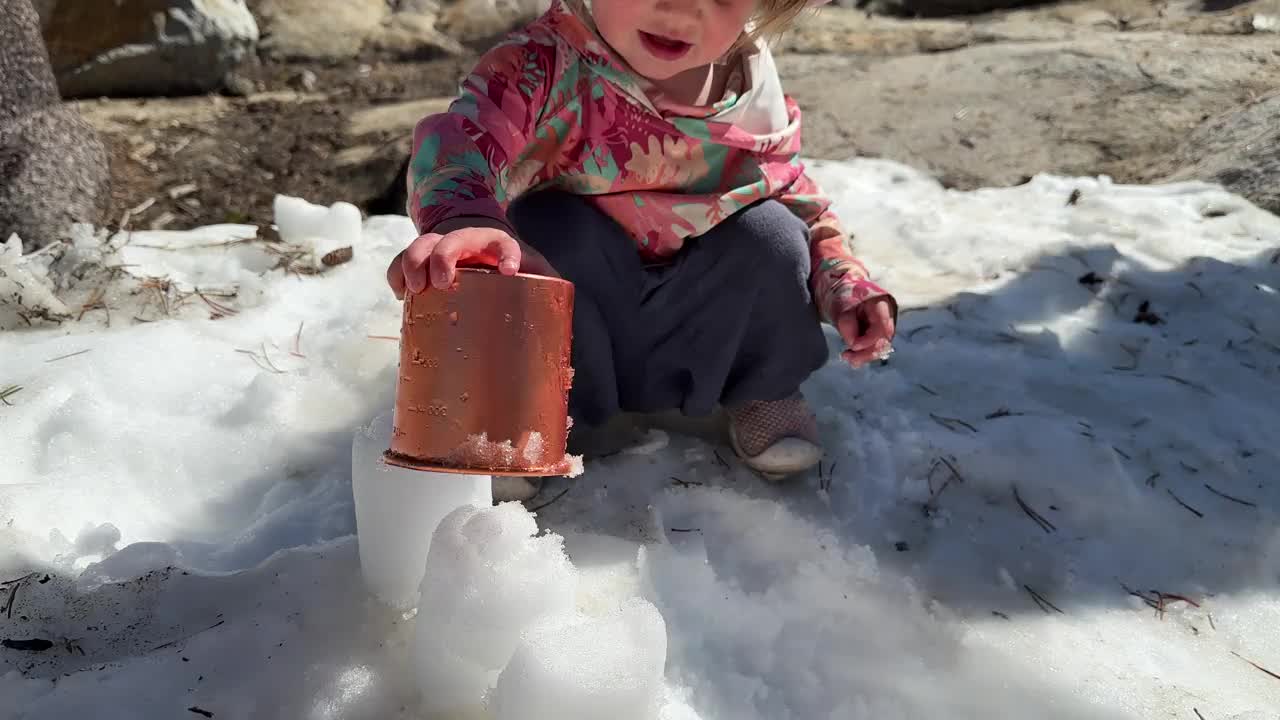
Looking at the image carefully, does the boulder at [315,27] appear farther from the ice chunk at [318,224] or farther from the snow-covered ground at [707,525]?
the snow-covered ground at [707,525]

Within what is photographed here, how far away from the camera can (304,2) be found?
18.2ft

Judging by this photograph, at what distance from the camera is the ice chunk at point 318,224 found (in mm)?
2729

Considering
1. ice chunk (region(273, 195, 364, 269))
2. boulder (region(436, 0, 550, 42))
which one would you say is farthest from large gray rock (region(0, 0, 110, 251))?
boulder (region(436, 0, 550, 42))

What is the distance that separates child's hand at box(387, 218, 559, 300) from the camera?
3.76 ft

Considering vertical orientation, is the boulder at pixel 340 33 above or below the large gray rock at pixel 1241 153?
below

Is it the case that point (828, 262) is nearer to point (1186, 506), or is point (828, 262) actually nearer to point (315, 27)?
point (1186, 506)

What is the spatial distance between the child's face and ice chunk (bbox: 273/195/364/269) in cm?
136

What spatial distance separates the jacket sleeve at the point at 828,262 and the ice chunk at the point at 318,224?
4.47 ft

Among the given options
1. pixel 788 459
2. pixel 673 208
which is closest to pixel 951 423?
pixel 788 459

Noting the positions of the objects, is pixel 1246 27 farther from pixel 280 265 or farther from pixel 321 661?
pixel 321 661

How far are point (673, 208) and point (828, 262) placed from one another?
1.10 ft

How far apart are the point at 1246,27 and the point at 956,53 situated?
1440 millimetres

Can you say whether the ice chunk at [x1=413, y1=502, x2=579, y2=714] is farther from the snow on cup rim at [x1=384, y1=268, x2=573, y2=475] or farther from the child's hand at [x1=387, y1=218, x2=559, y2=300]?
the child's hand at [x1=387, y1=218, x2=559, y2=300]

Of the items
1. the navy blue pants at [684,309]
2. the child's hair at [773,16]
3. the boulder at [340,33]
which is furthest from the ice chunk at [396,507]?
the boulder at [340,33]
